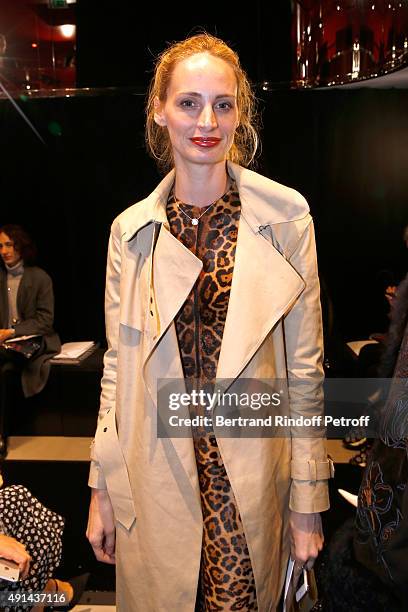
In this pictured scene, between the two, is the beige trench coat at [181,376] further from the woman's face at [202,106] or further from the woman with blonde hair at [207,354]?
the woman's face at [202,106]

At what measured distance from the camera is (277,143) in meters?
1.80

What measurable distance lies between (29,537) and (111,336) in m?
0.78

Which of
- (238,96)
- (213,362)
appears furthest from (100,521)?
(238,96)

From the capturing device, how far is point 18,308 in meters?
2.09

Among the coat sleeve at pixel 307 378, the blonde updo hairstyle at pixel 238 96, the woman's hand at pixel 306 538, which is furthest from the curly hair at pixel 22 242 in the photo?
the woman's hand at pixel 306 538

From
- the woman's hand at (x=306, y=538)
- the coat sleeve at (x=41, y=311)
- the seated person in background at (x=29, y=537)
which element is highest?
the coat sleeve at (x=41, y=311)

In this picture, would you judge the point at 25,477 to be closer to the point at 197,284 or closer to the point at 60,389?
the point at 60,389

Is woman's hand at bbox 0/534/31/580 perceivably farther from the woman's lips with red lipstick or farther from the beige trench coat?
the woman's lips with red lipstick

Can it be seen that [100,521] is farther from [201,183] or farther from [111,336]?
[201,183]

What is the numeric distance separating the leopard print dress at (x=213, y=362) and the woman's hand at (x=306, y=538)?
12cm

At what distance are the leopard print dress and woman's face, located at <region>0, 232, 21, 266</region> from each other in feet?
2.58

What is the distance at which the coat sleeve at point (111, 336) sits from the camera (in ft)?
4.92

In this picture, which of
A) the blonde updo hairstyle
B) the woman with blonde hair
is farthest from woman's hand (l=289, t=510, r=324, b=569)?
the blonde updo hairstyle

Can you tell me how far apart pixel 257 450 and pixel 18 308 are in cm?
102
